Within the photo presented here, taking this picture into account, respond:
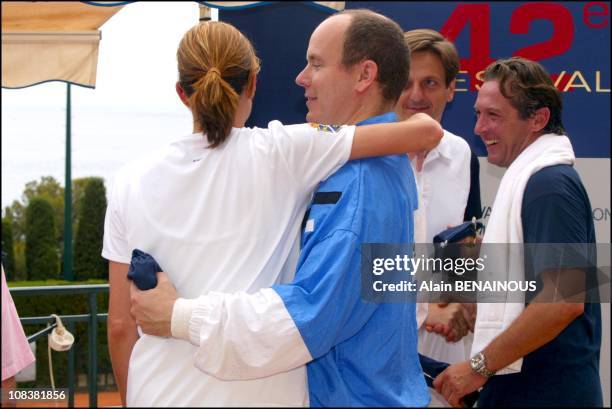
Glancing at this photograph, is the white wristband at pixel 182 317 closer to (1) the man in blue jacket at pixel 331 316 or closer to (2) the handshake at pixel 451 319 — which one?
(1) the man in blue jacket at pixel 331 316

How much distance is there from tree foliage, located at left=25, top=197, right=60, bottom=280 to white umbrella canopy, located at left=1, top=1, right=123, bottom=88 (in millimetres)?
12190

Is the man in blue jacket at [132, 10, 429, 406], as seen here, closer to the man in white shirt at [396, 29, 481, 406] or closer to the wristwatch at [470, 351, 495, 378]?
the wristwatch at [470, 351, 495, 378]

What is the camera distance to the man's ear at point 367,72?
2.02 meters

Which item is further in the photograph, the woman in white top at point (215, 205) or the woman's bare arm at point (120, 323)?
the woman's bare arm at point (120, 323)

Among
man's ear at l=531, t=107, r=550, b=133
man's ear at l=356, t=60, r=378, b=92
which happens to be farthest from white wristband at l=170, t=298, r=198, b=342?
man's ear at l=531, t=107, r=550, b=133

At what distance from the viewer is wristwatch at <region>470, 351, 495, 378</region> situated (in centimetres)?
235

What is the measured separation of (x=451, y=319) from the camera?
8.53 feet

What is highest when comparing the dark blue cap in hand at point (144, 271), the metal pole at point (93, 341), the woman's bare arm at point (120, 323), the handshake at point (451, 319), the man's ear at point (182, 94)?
the man's ear at point (182, 94)

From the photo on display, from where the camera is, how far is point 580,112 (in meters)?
4.08

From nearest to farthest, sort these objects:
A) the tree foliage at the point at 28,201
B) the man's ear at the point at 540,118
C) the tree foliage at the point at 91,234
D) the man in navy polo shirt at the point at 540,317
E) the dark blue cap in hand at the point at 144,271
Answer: the dark blue cap in hand at the point at 144,271
the man in navy polo shirt at the point at 540,317
the man's ear at the point at 540,118
the tree foliage at the point at 91,234
the tree foliage at the point at 28,201

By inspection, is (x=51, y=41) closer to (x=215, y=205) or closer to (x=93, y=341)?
(x=93, y=341)

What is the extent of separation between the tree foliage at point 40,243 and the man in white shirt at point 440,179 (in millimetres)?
13887

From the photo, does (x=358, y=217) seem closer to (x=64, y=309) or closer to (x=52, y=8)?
(x=52, y=8)

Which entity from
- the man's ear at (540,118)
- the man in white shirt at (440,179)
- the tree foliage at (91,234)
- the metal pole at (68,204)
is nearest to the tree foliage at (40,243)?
the metal pole at (68,204)
